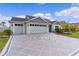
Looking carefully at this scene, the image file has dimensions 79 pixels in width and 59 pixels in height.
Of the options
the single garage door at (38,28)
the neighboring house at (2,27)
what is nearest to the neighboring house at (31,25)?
the single garage door at (38,28)

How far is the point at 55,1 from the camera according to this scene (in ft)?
15.1

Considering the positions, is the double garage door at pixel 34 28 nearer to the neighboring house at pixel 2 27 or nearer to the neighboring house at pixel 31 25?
the neighboring house at pixel 31 25

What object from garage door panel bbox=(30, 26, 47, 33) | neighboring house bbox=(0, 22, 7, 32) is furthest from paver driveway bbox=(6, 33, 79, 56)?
neighboring house bbox=(0, 22, 7, 32)

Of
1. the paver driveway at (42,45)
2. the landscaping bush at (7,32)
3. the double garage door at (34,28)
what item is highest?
the double garage door at (34,28)

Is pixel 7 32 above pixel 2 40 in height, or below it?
above

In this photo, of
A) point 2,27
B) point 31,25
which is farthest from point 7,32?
point 31,25

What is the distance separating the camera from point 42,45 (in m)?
4.77

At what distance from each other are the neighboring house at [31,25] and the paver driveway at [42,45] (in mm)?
74

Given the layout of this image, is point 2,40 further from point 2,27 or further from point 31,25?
point 31,25

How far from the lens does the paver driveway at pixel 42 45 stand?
473cm

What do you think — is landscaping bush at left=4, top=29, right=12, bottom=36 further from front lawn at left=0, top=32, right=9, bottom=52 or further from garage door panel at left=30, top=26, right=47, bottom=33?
garage door panel at left=30, top=26, right=47, bottom=33

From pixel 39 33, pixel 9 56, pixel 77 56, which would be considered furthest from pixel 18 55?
pixel 77 56

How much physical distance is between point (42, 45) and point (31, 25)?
0.33 meters

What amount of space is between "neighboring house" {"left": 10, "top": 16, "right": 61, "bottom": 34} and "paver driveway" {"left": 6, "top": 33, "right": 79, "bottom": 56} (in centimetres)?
7
